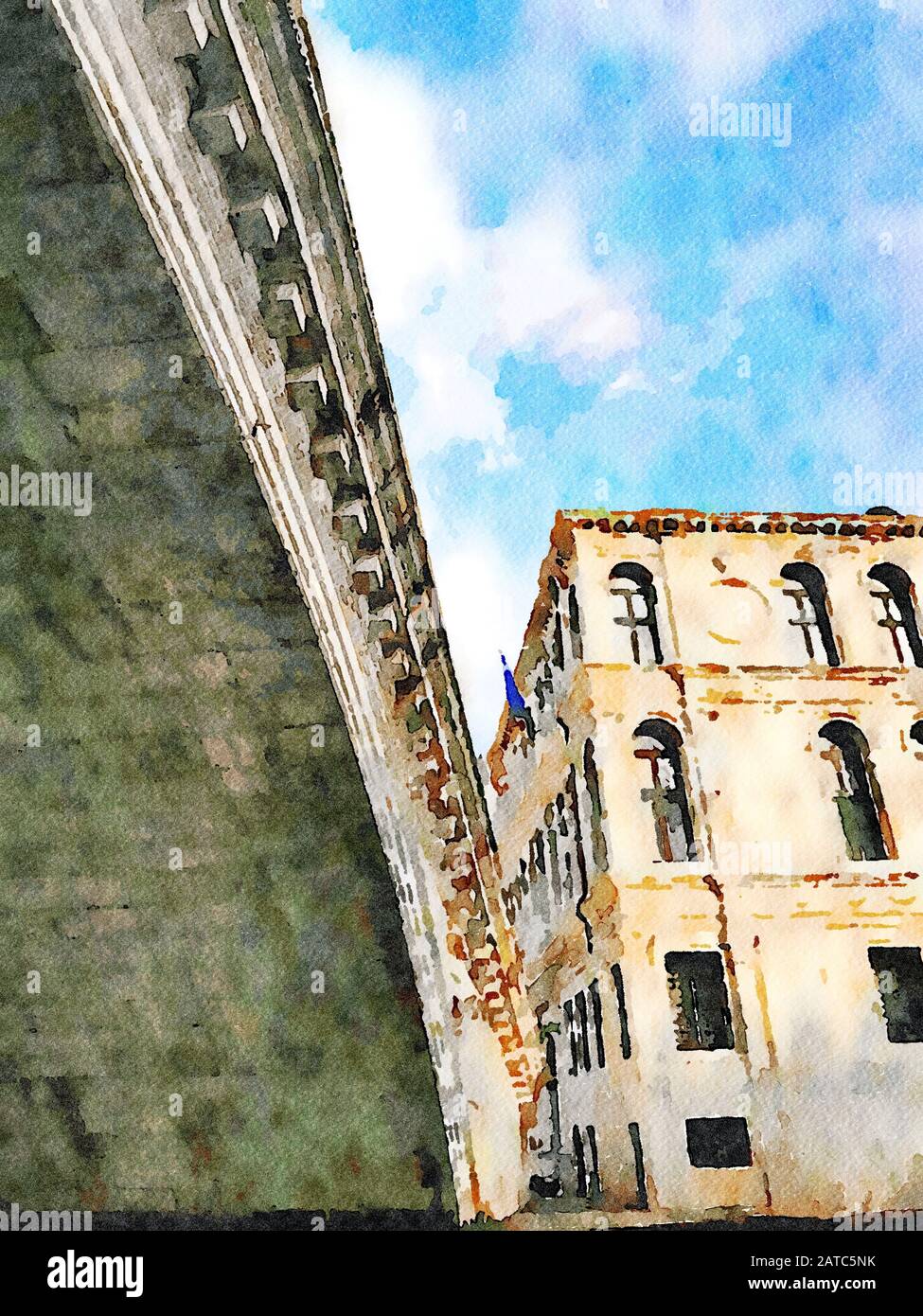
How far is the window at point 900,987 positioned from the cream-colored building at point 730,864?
0.03 metres

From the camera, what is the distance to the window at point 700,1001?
16.0 metres

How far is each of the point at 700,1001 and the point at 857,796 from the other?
3.89 m

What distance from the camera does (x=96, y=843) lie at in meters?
6.69

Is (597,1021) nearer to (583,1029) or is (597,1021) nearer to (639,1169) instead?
(583,1029)

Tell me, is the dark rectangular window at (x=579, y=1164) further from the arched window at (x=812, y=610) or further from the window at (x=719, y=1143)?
the arched window at (x=812, y=610)

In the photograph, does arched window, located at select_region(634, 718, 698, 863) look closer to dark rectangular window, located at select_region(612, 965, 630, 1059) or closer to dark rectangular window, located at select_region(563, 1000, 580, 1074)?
dark rectangular window, located at select_region(612, 965, 630, 1059)

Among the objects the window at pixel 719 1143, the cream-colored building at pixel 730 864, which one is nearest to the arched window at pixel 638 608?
the cream-colored building at pixel 730 864

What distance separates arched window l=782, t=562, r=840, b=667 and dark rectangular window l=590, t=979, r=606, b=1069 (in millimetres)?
5839

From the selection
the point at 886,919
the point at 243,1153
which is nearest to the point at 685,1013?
the point at 886,919

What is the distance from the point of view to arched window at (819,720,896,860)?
1742 cm

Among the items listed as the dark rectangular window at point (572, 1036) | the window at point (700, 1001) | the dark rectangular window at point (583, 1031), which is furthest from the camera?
the dark rectangular window at point (572, 1036)
